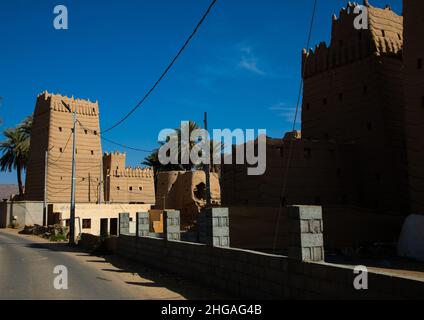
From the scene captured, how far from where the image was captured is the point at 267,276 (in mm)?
9625

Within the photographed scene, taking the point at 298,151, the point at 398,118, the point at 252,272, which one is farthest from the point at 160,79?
the point at 398,118

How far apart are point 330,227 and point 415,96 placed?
9.02 meters

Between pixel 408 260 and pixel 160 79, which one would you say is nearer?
pixel 160 79

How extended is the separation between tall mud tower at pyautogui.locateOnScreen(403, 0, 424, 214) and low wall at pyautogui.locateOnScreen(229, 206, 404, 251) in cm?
366

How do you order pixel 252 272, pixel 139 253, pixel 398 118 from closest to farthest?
1. pixel 252 272
2. pixel 139 253
3. pixel 398 118

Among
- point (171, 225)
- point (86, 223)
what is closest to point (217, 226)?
point (171, 225)

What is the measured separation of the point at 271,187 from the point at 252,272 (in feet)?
61.6

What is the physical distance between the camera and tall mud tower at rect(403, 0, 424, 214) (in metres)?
25.5

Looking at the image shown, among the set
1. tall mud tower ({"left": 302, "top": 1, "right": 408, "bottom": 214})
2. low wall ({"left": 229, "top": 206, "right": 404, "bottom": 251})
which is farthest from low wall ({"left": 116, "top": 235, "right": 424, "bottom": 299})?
tall mud tower ({"left": 302, "top": 1, "right": 408, "bottom": 214})

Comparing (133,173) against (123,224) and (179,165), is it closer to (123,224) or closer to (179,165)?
(179,165)

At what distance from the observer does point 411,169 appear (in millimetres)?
26203
